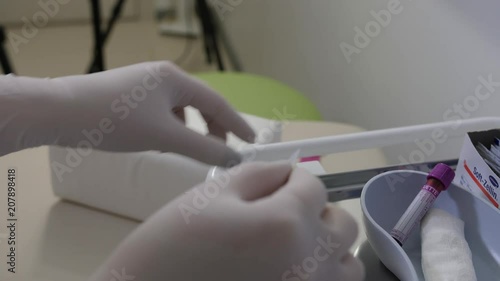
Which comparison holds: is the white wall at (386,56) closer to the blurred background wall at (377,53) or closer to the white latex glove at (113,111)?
the blurred background wall at (377,53)

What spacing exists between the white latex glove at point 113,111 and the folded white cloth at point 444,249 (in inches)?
8.6

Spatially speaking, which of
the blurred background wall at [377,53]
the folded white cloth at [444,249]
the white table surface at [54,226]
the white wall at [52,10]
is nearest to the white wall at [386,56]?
the blurred background wall at [377,53]

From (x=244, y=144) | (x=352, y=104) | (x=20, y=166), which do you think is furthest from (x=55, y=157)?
(x=352, y=104)

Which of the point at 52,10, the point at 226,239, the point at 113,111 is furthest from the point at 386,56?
the point at 52,10

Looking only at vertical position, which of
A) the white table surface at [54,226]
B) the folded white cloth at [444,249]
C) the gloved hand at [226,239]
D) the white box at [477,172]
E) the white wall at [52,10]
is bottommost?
the white wall at [52,10]

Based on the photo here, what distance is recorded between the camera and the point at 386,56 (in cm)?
102

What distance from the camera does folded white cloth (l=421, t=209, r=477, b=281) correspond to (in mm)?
435

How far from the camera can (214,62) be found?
2.22m

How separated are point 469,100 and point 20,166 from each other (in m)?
0.70

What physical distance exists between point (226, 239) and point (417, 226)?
28 centimetres

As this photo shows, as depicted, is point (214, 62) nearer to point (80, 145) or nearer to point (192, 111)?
point (192, 111)

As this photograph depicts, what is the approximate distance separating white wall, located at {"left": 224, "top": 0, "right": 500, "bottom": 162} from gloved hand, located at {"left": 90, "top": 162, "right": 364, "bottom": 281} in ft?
1.74

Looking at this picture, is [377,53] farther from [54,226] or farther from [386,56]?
[54,226]

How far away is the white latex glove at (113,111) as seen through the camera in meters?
0.49
